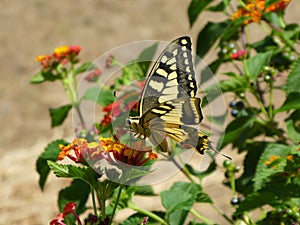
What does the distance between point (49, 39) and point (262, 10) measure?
153 inches

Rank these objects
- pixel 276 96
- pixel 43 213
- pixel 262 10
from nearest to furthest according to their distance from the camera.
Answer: pixel 262 10, pixel 43 213, pixel 276 96

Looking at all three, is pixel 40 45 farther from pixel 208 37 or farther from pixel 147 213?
pixel 147 213

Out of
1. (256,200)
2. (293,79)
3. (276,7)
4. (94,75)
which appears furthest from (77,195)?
(276,7)

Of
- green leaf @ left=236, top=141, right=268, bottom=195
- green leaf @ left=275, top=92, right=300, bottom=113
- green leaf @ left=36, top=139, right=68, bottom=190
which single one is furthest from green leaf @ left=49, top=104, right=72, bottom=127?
green leaf @ left=275, top=92, right=300, bottom=113

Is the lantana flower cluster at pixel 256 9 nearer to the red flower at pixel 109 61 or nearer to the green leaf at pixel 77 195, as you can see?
the red flower at pixel 109 61

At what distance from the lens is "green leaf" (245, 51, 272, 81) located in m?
1.36

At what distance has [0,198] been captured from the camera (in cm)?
328

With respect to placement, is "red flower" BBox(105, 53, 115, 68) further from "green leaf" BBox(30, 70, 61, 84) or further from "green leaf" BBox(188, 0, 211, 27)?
"green leaf" BBox(188, 0, 211, 27)

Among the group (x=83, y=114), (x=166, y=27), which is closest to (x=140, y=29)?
(x=166, y=27)

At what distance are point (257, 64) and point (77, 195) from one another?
1.78 feet

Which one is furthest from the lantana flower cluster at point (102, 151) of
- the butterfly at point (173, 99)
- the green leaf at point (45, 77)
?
the green leaf at point (45, 77)

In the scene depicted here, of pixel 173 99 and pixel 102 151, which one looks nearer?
pixel 102 151

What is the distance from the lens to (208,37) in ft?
5.27

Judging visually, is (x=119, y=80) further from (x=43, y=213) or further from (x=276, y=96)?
(x=276, y=96)
